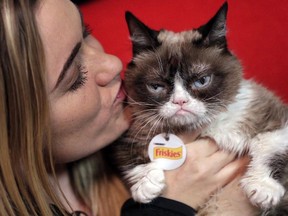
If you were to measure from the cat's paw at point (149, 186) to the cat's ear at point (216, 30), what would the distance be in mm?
533

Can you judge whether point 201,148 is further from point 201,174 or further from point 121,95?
point 121,95

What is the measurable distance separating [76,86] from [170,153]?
44 cm

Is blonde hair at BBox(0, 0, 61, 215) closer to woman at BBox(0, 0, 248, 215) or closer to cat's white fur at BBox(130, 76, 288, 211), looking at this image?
woman at BBox(0, 0, 248, 215)

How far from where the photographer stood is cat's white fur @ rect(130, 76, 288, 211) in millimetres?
1240

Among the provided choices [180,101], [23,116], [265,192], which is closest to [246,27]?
[180,101]

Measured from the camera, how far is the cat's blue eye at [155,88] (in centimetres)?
138

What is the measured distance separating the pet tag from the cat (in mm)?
27

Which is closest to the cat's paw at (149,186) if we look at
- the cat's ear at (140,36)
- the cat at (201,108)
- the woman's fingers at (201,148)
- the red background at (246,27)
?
the cat at (201,108)

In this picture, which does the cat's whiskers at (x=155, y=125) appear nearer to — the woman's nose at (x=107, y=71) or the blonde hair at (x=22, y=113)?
the woman's nose at (x=107, y=71)

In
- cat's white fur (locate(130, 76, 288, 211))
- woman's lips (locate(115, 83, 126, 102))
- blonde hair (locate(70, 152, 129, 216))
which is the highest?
woman's lips (locate(115, 83, 126, 102))

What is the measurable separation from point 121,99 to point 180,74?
0.28m

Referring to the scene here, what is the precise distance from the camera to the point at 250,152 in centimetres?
138

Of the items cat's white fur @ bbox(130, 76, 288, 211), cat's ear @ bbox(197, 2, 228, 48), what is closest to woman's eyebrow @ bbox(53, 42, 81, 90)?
cat's white fur @ bbox(130, 76, 288, 211)

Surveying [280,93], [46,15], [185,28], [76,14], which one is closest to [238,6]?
[185,28]
